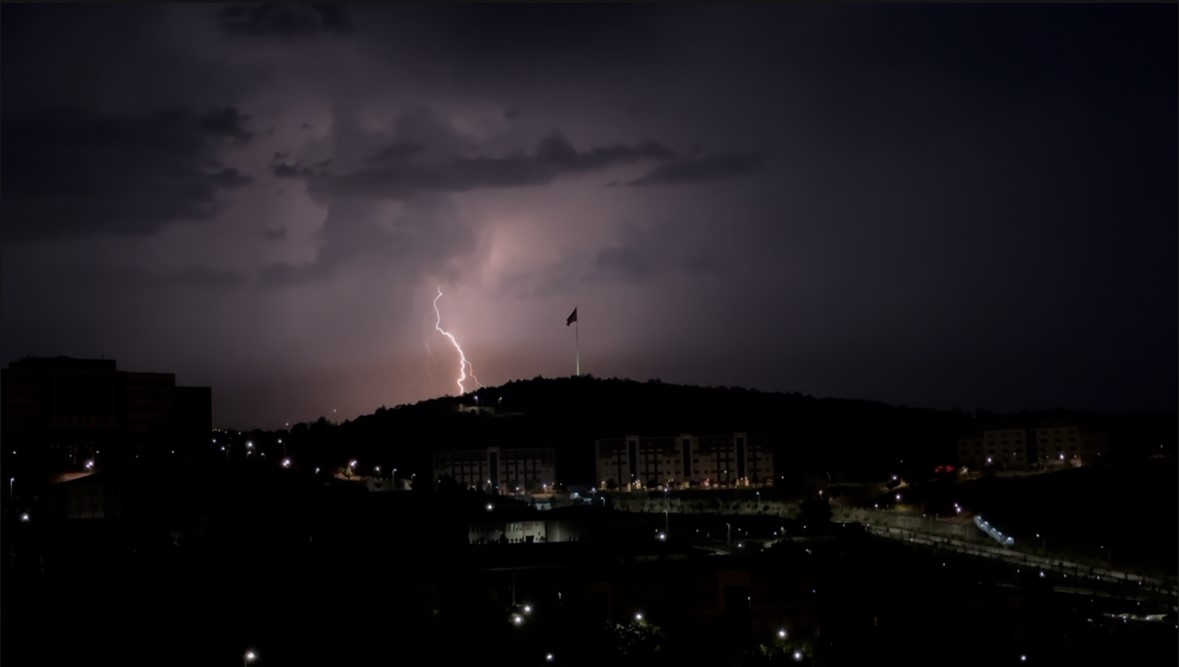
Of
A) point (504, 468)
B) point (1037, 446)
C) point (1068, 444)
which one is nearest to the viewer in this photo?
point (1068, 444)

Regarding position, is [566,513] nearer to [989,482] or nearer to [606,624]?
[606,624]

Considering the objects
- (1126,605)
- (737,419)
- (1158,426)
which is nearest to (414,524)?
(1126,605)

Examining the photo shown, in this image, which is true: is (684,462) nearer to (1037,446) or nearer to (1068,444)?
(1037,446)

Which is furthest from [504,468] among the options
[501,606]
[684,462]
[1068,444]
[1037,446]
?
[501,606]

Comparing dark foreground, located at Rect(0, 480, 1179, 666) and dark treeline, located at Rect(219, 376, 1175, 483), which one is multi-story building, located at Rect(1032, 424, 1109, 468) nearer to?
dark treeline, located at Rect(219, 376, 1175, 483)

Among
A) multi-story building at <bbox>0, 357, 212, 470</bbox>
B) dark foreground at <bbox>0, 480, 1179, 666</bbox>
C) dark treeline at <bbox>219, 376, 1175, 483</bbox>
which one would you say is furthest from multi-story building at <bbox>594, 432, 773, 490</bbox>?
dark foreground at <bbox>0, 480, 1179, 666</bbox>
